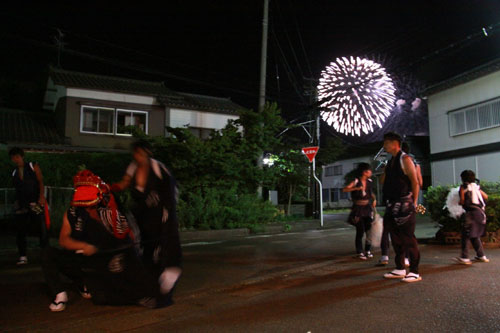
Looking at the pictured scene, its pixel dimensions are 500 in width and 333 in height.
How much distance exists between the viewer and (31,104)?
106 feet

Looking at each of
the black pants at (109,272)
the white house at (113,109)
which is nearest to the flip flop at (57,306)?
the black pants at (109,272)

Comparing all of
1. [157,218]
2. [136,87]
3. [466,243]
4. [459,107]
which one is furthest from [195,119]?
[157,218]

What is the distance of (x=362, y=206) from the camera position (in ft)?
23.9

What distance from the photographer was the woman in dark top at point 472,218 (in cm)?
679

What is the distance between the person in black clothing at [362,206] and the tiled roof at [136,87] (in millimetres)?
19560

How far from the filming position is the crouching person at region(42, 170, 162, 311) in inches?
158

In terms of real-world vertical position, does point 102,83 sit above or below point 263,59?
above

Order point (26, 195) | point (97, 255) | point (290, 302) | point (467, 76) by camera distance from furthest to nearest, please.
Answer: point (467, 76)
point (26, 195)
point (290, 302)
point (97, 255)

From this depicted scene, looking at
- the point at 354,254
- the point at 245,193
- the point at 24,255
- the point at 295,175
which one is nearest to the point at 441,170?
the point at 295,175

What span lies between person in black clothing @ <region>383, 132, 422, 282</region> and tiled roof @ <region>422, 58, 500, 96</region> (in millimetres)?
16930

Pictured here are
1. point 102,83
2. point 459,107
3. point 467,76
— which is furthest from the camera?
point 102,83

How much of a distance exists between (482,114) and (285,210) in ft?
36.8

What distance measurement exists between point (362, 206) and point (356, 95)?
11336 millimetres

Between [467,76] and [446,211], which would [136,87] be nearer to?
[467,76]
